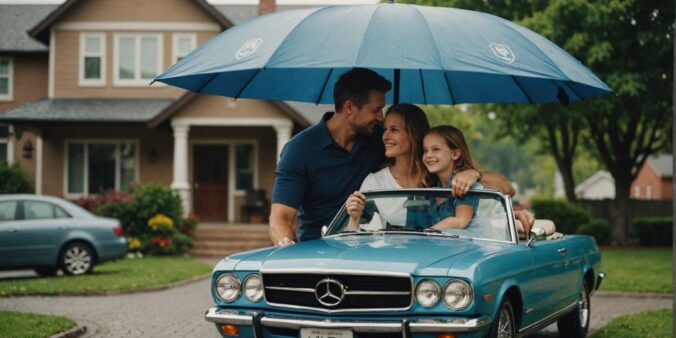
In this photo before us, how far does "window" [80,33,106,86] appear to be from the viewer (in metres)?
30.0

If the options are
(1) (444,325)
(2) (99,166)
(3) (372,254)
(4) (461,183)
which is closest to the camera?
(1) (444,325)

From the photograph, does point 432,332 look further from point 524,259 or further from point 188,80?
point 188,80

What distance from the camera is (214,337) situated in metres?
10.1

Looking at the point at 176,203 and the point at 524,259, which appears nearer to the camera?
the point at 524,259

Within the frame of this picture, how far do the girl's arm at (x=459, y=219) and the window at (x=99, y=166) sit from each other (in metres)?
24.4

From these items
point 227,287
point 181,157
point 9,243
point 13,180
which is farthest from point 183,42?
point 227,287

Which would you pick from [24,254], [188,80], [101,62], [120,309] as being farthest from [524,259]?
[101,62]

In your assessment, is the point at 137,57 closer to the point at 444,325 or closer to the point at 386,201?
the point at 386,201

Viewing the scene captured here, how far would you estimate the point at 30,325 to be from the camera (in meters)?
10.2

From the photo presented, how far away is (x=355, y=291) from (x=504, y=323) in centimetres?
123

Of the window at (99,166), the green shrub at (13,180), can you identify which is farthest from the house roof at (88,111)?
the green shrub at (13,180)

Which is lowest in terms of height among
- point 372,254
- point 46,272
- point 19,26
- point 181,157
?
point 46,272

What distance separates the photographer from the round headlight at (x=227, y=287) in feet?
20.7

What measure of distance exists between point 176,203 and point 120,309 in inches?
521
